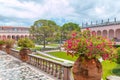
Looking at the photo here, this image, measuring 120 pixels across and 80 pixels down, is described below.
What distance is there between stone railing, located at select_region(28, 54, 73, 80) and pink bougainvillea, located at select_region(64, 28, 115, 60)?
58.7 inches

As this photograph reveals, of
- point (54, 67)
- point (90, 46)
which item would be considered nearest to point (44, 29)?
point (54, 67)

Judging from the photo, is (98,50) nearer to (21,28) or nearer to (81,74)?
(81,74)

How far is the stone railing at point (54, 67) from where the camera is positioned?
234 inches

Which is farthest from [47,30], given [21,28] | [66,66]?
[21,28]

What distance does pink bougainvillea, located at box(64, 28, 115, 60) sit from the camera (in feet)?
13.9

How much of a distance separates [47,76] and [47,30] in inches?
1039

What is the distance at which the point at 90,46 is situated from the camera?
4.24 m

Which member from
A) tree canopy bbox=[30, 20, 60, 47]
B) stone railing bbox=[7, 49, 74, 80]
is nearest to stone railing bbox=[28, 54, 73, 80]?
stone railing bbox=[7, 49, 74, 80]

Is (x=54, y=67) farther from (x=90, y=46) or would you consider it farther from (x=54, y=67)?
(x=90, y=46)

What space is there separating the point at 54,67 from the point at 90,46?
362cm

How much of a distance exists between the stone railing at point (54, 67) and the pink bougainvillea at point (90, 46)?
149 cm

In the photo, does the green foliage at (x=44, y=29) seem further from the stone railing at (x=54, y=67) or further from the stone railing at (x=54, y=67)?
the stone railing at (x=54, y=67)

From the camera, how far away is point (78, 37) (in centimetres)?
467

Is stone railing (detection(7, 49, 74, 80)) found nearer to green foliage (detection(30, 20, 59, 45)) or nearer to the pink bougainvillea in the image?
the pink bougainvillea
